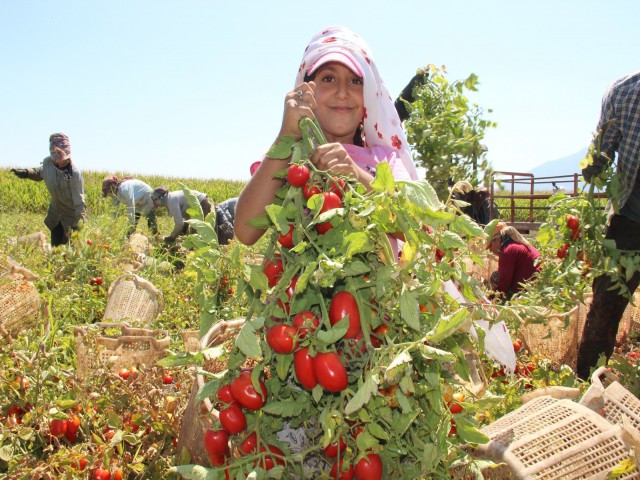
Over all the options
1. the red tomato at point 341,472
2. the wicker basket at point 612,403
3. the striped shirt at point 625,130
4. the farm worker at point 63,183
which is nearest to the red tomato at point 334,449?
the red tomato at point 341,472

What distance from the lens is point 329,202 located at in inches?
43.2

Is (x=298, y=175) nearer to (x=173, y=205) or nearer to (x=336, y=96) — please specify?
(x=336, y=96)

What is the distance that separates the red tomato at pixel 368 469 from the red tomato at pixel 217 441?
0.33m

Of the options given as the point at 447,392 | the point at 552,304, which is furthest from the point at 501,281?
the point at 447,392

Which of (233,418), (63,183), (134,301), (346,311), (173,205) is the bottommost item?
(134,301)

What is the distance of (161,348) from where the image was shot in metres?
2.32

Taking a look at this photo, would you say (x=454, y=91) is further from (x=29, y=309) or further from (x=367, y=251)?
(x=29, y=309)

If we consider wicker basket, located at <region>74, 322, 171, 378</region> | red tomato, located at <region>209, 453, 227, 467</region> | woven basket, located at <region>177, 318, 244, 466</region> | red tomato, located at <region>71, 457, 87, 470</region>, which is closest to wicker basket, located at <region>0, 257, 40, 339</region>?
wicker basket, located at <region>74, 322, 171, 378</region>

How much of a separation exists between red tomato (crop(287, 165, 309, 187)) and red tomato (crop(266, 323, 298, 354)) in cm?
31

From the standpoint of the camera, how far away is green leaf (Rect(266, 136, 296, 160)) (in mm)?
1236

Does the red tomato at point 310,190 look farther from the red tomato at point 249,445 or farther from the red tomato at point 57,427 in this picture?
the red tomato at point 57,427

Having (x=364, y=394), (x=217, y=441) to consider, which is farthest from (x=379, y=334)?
(x=217, y=441)

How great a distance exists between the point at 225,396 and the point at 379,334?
386 mm

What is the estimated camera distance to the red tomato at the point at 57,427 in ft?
5.96
